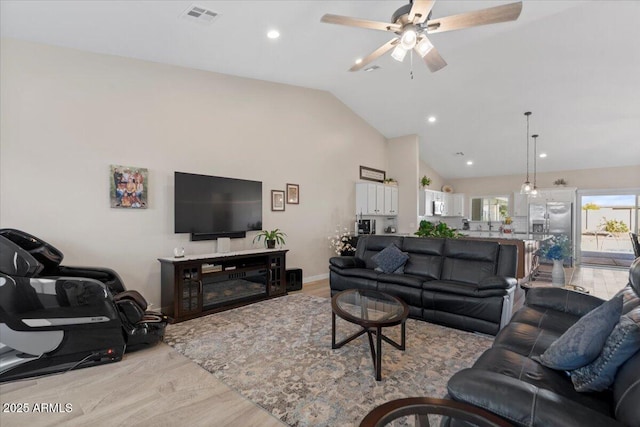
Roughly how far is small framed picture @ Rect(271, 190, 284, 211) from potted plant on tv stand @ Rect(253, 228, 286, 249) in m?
0.39

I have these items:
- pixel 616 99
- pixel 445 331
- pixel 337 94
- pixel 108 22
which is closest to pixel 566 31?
pixel 616 99

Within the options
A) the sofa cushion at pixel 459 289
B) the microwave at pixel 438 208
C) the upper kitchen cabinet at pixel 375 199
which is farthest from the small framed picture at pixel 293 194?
the microwave at pixel 438 208

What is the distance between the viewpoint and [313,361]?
2.66m

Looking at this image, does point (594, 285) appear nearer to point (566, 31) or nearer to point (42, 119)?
point (566, 31)

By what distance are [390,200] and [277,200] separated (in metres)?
3.26

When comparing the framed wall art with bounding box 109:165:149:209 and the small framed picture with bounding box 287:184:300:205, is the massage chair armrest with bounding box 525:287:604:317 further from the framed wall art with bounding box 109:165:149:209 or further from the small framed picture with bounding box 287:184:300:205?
the framed wall art with bounding box 109:165:149:209

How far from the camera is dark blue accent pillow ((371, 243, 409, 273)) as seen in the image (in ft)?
13.8

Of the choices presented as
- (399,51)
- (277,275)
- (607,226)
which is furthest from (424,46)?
(607,226)

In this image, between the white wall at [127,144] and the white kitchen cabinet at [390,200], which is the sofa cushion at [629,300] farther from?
the white kitchen cabinet at [390,200]

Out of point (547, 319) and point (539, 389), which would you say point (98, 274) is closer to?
point (539, 389)

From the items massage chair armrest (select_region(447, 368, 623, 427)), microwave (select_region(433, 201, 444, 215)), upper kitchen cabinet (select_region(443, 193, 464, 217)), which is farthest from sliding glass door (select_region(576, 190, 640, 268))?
massage chair armrest (select_region(447, 368, 623, 427))

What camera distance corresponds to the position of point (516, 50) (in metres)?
4.40

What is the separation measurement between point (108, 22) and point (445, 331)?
15.8 feet

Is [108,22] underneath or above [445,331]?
above
